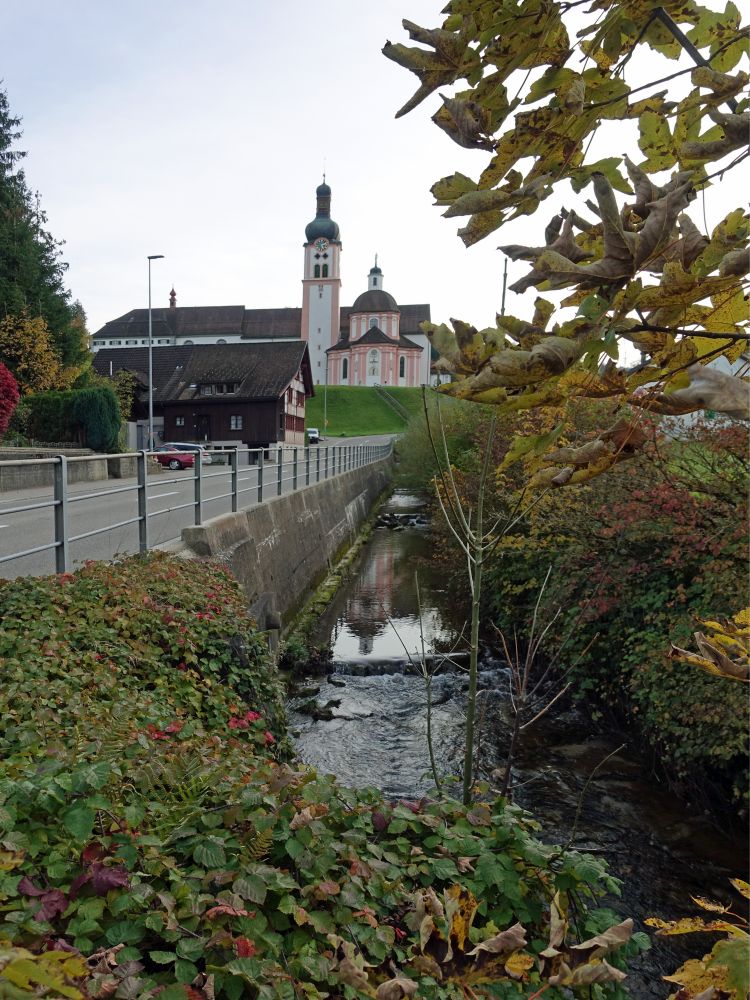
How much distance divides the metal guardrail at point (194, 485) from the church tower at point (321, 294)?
64.3 meters

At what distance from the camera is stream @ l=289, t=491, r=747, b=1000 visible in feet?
17.8

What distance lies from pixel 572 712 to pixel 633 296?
28.5 ft

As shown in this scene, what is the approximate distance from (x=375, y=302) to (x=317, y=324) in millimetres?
8308

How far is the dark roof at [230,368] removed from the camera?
46.2 m

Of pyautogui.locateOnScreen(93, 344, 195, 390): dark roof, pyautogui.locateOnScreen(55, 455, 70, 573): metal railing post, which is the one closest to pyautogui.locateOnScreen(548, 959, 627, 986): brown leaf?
pyautogui.locateOnScreen(55, 455, 70, 573): metal railing post

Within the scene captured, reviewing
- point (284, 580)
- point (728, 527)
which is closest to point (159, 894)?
point (728, 527)

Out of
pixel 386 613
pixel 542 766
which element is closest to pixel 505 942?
pixel 542 766

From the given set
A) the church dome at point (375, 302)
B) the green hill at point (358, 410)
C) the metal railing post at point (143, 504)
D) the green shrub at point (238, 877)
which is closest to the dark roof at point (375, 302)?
the church dome at point (375, 302)

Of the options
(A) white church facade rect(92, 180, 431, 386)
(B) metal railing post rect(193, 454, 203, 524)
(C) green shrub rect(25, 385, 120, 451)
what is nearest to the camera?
(B) metal railing post rect(193, 454, 203, 524)

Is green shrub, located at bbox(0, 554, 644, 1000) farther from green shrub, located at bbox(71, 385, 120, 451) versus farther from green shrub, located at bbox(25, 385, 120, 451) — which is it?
green shrub, located at bbox(25, 385, 120, 451)

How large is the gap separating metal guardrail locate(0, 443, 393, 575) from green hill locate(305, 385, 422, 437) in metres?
39.3

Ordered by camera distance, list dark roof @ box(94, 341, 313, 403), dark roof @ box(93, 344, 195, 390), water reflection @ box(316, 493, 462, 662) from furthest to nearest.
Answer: dark roof @ box(93, 344, 195, 390) → dark roof @ box(94, 341, 313, 403) → water reflection @ box(316, 493, 462, 662)

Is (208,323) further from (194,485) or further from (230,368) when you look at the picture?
(194,485)

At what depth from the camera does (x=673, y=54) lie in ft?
4.09
